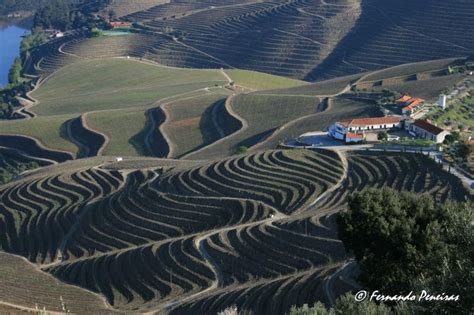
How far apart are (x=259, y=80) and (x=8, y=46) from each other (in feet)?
229

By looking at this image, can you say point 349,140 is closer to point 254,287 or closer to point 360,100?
point 254,287

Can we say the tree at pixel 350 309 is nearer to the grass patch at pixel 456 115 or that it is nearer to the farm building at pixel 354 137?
the farm building at pixel 354 137

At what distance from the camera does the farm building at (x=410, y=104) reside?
176ft

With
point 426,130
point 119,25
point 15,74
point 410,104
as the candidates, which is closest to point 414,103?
point 410,104

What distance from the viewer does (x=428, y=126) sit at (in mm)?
46406

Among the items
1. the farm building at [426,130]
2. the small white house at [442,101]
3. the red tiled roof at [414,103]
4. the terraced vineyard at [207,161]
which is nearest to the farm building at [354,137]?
the terraced vineyard at [207,161]

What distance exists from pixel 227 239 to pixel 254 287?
600 cm

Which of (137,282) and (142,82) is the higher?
(137,282)

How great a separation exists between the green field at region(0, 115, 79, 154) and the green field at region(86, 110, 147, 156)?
2947 millimetres

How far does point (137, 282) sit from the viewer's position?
37.3 m

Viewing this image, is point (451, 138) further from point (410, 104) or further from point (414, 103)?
point (410, 104)

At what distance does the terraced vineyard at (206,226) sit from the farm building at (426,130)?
3.06m

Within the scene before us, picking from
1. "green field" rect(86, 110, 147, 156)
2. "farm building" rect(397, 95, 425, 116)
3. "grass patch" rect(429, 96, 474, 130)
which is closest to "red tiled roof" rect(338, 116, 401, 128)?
"grass patch" rect(429, 96, 474, 130)

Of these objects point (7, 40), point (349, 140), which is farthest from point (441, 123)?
point (7, 40)
